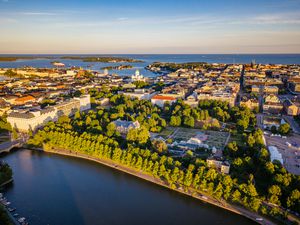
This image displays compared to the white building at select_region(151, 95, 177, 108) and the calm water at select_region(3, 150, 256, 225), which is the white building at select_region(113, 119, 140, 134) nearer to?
the calm water at select_region(3, 150, 256, 225)

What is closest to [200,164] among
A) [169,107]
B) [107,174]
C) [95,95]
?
[107,174]

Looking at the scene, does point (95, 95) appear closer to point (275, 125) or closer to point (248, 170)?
point (275, 125)

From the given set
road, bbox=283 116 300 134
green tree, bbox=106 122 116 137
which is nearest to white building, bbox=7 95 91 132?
green tree, bbox=106 122 116 137

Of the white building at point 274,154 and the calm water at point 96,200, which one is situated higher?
the white building at point 274,154

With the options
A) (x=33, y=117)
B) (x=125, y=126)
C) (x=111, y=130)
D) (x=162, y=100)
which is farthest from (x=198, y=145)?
(x=33, y=117)

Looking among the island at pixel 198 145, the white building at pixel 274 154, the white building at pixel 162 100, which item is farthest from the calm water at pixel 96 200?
the white building at pixel 162 100

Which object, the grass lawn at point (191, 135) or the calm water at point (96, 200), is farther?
the grass lawn at point (191, 135)

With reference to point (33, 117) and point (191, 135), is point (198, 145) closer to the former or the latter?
point (191, 135)

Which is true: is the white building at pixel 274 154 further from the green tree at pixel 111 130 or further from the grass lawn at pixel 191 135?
the green tree at pixel 111 130
